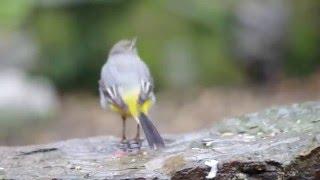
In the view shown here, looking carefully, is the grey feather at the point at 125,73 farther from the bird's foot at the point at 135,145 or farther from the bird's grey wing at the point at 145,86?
the bird's foot at the point at 135,145

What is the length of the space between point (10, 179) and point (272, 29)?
9426 mm

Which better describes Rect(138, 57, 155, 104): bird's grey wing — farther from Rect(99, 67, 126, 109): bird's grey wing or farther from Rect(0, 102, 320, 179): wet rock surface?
Rect(0, 102, 320, 179): wet rock surface

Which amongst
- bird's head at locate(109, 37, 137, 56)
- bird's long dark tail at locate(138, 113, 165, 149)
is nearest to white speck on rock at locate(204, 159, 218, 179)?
bird's long dark tail at locate(138, 113, 165, 149)

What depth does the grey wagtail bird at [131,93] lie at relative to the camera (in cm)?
614

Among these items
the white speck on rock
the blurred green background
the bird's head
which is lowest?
the white speck on rock

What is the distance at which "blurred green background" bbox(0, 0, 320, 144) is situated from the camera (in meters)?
13.3

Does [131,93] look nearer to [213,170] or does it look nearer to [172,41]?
[213,170]

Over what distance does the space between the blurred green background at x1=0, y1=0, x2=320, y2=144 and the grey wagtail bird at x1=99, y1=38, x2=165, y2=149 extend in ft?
20.3

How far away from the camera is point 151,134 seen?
6016 mm

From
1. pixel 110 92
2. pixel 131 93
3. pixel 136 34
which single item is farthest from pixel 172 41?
pixel 131 93

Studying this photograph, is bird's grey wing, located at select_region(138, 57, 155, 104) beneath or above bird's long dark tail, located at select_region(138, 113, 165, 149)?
above

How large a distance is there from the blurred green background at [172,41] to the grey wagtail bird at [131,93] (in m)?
6.19

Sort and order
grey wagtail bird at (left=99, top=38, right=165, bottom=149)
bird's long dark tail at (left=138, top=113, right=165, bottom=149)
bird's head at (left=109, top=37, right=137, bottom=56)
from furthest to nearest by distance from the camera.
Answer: bird's head at (left=109, top=37, right=137, bottom=56) → grey wagtail bird at (left=99, top=38, right=165, bottom=149) → bird's long dark tail at (left=138, top=113, right=165, bottom=149)

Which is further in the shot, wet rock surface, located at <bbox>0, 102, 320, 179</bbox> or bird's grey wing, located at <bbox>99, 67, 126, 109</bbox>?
bird's grey wing, located at <bbox>99, 67, 126, 109</bbox>
